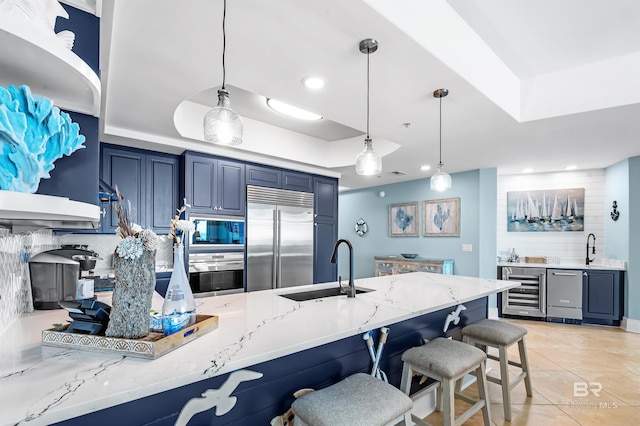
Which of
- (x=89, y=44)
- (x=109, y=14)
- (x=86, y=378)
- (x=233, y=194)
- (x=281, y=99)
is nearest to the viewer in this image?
(x=86, y=378)

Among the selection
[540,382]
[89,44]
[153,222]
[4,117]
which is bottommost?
[540,382]

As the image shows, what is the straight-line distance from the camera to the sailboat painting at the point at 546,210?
518cm

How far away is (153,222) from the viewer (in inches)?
139

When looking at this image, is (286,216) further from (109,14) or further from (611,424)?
(611,424)

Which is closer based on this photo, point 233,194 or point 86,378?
point 86,378

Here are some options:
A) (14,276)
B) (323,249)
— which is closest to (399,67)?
(14,276)

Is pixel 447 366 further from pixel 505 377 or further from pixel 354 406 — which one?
pixel 505 377

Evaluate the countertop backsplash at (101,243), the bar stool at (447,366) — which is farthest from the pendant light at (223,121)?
the countertop backsplash at (101,243)

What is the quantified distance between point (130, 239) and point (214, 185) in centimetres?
270

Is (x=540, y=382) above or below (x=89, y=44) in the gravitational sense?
below

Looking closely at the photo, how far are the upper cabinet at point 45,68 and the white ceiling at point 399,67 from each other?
0.64m

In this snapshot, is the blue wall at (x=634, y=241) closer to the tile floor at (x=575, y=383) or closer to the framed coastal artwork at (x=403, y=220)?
the tile floor at (x=575, y=383)

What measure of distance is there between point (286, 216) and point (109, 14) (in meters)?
3.08

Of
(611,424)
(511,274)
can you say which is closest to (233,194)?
(611,424)
